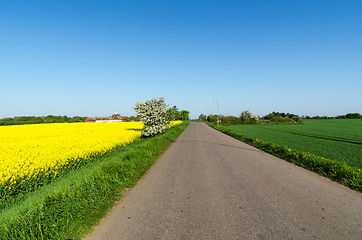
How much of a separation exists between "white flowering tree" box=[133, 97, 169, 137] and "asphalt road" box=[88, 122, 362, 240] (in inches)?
440

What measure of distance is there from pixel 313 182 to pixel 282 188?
1708 mm

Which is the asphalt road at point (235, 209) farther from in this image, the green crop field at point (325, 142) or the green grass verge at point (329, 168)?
the green crop field at point (325, 142)

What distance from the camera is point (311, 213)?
3.89m

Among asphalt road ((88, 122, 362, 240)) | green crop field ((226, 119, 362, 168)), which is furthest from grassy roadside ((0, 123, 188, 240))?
green crop field ((226, 119, 362, 168))

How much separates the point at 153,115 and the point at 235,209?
1482 cm

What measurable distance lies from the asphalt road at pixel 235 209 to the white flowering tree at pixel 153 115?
1117 centimetres

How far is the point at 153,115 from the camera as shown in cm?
1784

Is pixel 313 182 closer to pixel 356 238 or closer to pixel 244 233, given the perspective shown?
pixel 356 238

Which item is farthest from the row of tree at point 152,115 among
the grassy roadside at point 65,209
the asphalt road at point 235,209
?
the grassy roadside at point 65,209

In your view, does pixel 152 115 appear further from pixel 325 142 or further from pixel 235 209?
pixel 325 142

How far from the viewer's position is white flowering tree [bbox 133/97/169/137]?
57.5ft

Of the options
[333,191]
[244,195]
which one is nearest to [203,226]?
[244,195]

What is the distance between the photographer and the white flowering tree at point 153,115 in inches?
690

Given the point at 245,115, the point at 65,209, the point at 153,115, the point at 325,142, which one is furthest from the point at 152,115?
the point at 245,115
